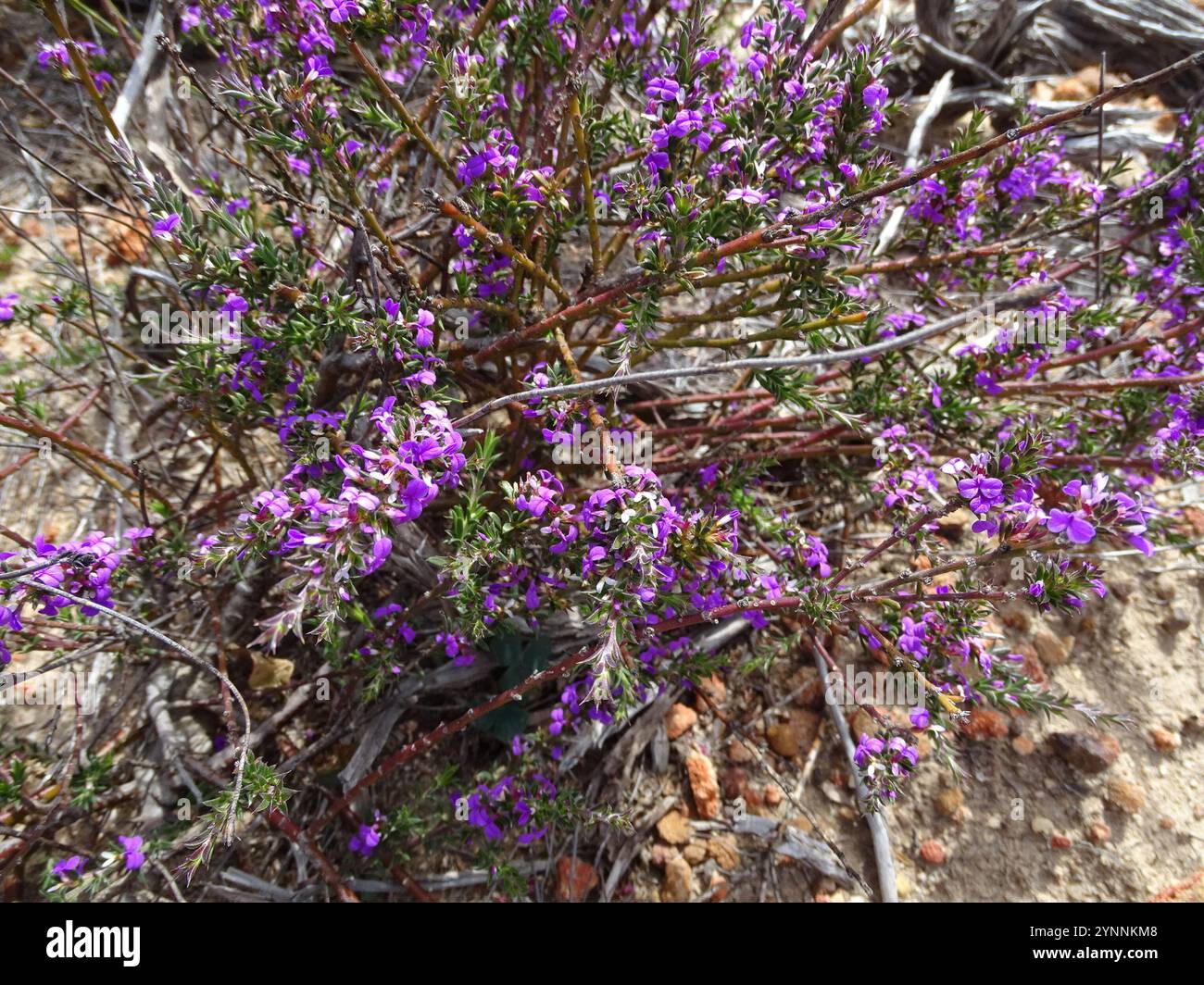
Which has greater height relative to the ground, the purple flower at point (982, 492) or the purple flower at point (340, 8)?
the purple flower at point (340, 8)

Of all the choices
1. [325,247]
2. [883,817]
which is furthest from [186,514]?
[883,817]

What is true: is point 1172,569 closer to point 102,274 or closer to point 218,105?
point 218,105

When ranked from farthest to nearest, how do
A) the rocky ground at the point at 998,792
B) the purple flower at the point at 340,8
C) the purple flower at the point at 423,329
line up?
the rocky ground at the point at 998,792 < the purple flower at the point at 423,329 < the purple flower at the point at 340,8

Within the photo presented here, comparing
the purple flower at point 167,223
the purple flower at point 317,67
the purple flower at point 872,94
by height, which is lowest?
the purple flower at point 167,223

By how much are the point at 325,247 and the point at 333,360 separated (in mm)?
1046

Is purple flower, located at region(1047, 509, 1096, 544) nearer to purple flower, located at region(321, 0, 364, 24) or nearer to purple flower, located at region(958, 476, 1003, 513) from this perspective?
A: purple flower, located at region(958, 476, 1003, 513)

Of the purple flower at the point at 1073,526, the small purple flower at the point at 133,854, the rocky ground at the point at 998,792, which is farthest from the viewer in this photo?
the rocky ground at the point at 998,792

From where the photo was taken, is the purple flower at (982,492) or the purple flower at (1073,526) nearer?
the purple flower at (1073,526)

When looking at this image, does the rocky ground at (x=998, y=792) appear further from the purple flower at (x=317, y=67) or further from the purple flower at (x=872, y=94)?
the purple flower at (x=317, y=67)

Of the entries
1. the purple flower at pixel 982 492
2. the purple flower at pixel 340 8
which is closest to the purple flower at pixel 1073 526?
the purple flower at pixel 982 492

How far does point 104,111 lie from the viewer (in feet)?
7.57

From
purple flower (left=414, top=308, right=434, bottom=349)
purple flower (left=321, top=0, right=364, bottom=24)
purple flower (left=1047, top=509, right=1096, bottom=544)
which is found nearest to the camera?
purple flower (left=1047, top=509, right=1096, bottom=544)

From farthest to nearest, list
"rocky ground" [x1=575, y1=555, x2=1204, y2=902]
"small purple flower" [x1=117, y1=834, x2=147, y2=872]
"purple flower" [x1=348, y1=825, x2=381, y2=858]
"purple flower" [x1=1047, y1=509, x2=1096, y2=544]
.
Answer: "rocky ground" [x1=575, y1=555, x2=1204, y2=902] → "purple flower" [x1=348, y1=825, x2=381, y2=858] → "small purple flower" [x1=117, y1=834, x2=147, y2=872] → "purple flower" [x1=1047, y1=509, x2=1096, y2=544]

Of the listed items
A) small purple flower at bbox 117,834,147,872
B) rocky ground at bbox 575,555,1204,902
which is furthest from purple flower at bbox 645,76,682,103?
small purple flower at bbox 117,834,147,872
